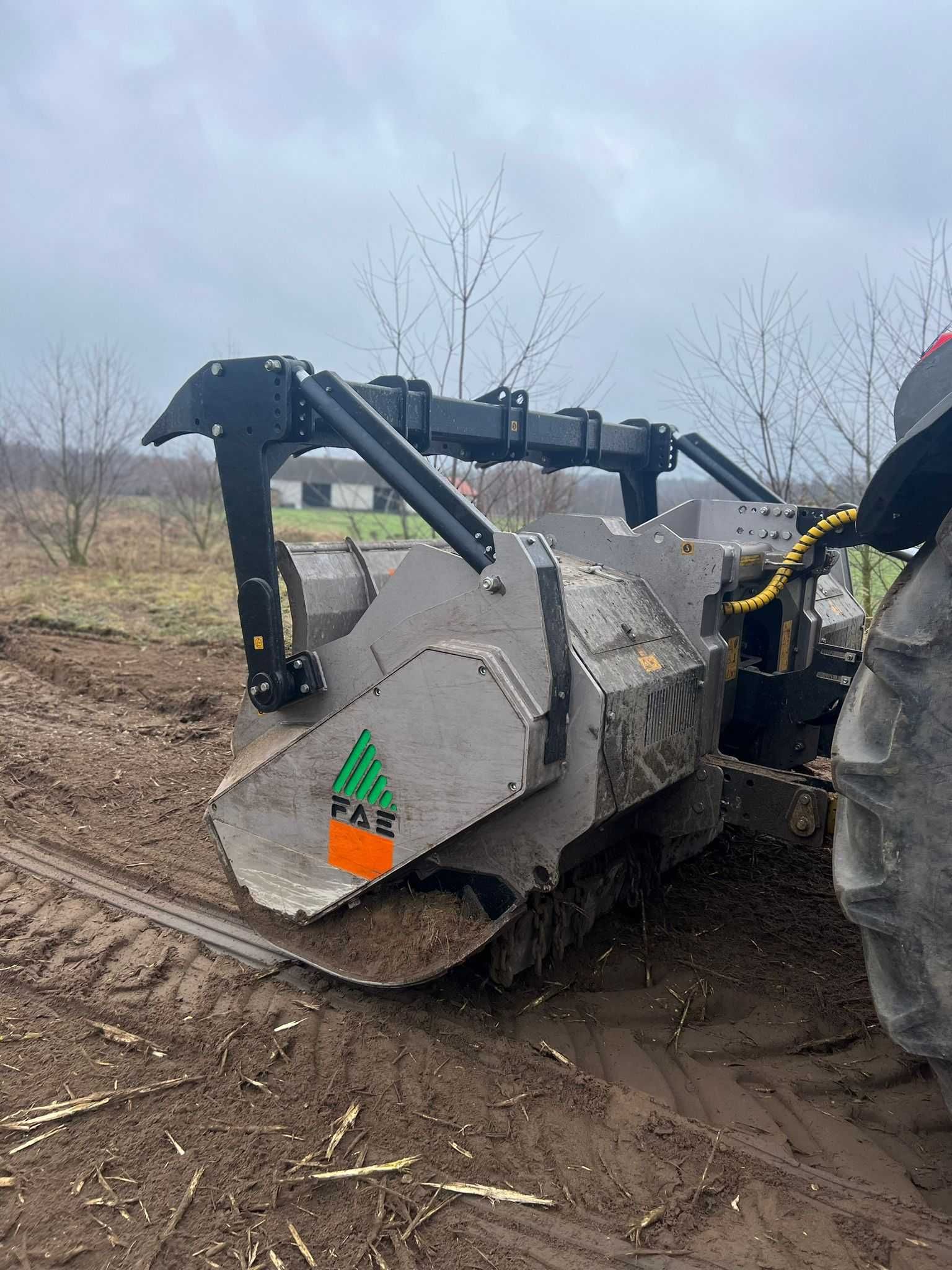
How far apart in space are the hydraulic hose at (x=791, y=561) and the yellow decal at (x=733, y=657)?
4.9 inches

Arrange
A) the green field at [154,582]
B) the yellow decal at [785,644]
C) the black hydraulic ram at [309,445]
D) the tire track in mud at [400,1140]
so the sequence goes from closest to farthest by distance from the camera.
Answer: the tire track in mud at [400,1140], the black hydraulic ram at [309,445], the yellow decal at [785,644], the green field at [154,582]

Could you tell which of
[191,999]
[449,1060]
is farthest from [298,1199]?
[191,999]

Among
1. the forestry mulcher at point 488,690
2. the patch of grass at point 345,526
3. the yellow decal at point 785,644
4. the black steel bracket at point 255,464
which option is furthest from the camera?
the patch of grass at point 345,526

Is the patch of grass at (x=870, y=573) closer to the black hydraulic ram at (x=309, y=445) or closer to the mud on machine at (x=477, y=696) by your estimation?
the mud on machine at (x=477, y=696)

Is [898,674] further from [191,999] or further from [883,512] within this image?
[191,999]

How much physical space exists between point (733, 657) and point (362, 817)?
145 cm

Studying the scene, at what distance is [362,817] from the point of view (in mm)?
2988

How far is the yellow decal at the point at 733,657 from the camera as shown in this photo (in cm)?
339

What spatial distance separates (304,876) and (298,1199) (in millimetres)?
1037

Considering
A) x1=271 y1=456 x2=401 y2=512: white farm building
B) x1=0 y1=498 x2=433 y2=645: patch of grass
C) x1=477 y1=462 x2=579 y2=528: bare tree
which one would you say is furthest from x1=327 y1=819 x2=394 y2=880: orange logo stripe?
x1=477 y1=462 x2=579 y2=528: bare tree

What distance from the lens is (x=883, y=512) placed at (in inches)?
81.4

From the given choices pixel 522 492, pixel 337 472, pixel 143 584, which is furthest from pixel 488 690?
pixel 143 584

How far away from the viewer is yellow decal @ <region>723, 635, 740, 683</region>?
3.39 meters

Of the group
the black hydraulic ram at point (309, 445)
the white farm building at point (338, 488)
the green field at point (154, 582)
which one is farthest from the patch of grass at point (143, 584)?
the black hydraulic ram at point (309, 445)
